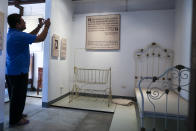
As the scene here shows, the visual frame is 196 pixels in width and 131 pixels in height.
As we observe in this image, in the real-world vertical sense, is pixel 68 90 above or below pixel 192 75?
below

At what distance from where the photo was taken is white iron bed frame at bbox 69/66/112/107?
365cm

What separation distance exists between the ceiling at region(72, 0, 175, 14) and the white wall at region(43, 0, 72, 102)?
1.10ft

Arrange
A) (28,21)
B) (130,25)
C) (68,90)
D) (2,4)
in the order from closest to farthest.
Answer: (2,4)
(130,25)
(68,90)
(28,21)

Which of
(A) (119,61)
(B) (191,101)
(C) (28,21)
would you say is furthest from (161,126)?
(C) (28,21)

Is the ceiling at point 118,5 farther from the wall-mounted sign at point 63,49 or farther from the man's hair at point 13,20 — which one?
the man's hair at point 13,20

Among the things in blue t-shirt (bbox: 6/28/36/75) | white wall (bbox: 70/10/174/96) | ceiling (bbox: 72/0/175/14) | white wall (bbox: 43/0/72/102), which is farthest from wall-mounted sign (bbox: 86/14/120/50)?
blue t-shirt (bbox: 6/28/36/75)

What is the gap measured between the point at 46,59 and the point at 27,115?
43.1 inches

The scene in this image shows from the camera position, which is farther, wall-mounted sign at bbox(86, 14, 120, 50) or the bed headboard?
wall-mounted sign at bbox(86, 14, 120, 50)

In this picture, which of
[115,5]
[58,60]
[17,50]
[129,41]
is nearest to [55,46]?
[58,60]

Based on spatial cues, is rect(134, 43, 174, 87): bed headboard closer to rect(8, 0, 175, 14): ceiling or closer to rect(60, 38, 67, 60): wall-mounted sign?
rect(8, 0, 175, 14): ceiling

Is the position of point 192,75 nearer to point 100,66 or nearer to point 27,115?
point 27,115

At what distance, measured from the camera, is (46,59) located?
2.82 m

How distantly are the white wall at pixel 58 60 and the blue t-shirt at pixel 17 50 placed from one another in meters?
0.85

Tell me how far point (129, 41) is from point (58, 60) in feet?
6.00
